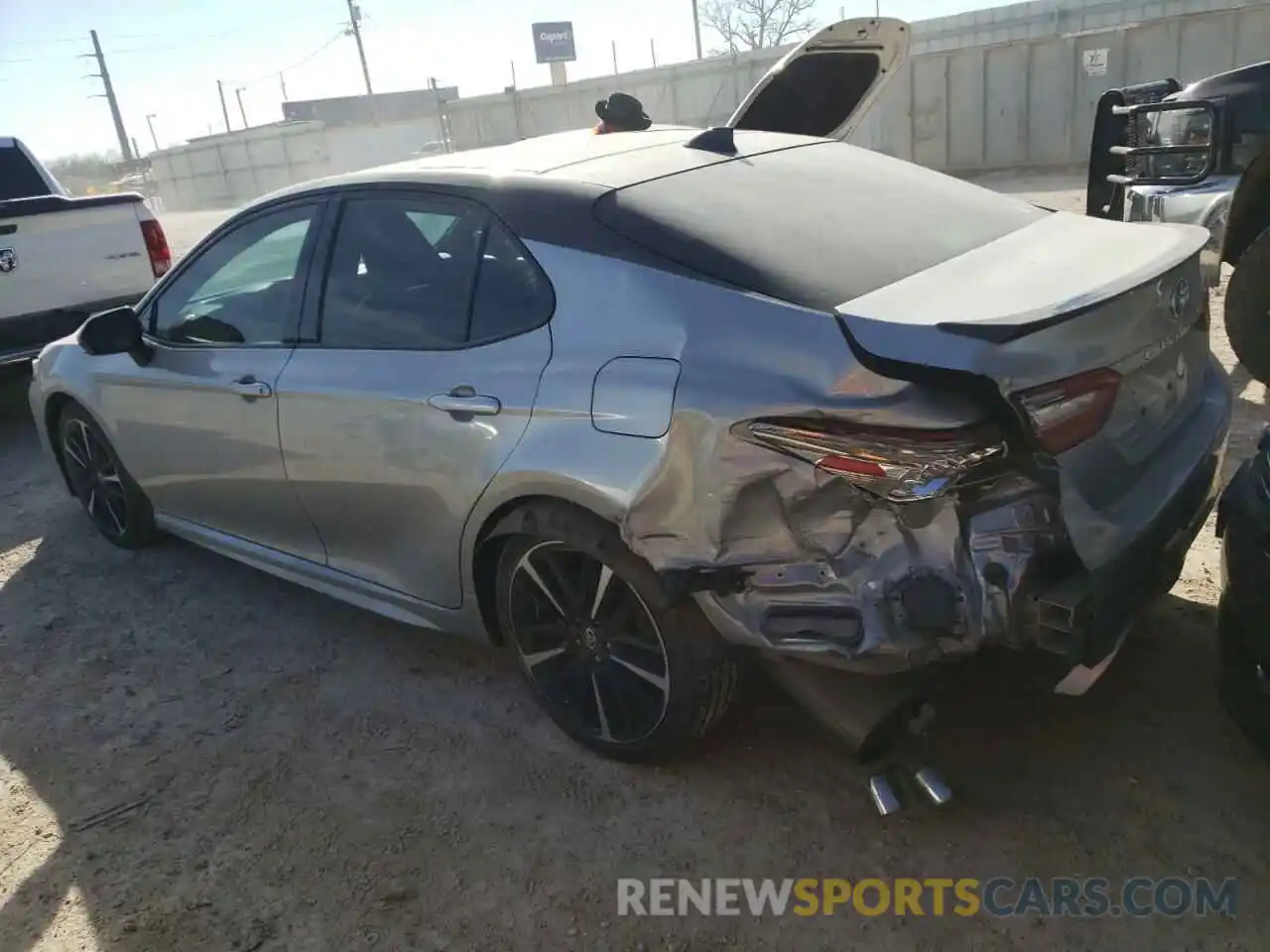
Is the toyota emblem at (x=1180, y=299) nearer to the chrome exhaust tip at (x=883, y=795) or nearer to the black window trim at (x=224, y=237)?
the chrome exhaust tip at (x=883, y=795)

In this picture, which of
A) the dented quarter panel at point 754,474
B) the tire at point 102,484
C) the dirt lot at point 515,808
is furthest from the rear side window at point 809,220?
the tire at point 102,484

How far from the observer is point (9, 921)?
8.36ft

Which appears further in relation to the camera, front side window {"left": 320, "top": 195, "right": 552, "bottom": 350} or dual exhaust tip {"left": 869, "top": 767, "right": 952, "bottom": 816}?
front side window {"left": 320, "top": 195, "right": 552, "bottom": 350}

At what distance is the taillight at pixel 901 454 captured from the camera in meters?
2.08

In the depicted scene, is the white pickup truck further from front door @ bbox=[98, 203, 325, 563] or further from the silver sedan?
the silver sedan

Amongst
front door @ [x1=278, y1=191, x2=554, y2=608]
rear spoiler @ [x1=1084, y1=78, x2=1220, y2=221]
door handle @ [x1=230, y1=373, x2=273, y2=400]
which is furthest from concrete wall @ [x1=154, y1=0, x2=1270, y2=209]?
door handle @ [x1=230, y1=373, x2=273, y2=400]

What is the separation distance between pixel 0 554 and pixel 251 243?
2.46 metres

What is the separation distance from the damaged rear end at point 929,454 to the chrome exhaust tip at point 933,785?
0.41 meters

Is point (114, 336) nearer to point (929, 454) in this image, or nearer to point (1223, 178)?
point (929, 454)

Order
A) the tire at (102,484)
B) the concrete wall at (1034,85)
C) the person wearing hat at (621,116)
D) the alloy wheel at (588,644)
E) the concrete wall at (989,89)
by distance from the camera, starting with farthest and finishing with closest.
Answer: the concrete wall at (989,89), the concrete wall at (1034,85), the tire at (102,484), the person wearing hat at (621,116), the alloy wheel at (588,644)

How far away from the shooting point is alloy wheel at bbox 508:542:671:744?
263 centimetres

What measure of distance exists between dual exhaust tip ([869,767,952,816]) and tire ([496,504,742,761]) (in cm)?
44

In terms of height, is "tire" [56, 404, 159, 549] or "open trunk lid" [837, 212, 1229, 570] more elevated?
"open trunk lid" [837, 212, 1229, 570]

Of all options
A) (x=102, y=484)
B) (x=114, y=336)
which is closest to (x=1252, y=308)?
(x=114, y=336)
